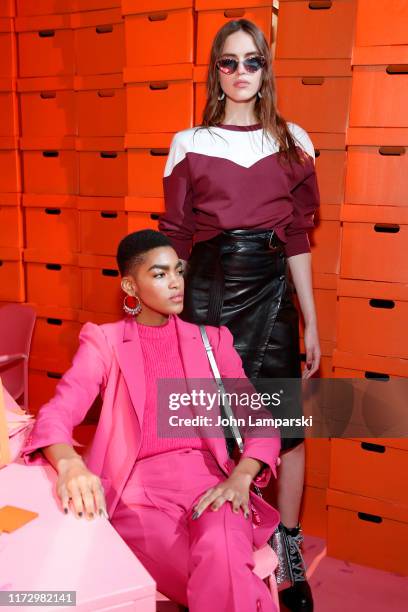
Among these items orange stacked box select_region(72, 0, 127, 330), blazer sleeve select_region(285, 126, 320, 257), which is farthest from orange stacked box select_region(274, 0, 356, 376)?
orange stacked box select_region(72, 0, 127, 330)

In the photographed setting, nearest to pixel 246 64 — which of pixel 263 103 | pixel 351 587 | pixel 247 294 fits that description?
pixel 263 103

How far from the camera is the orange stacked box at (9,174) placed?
255 centimetres

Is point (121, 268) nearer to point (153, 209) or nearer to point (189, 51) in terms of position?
point (153, 209)

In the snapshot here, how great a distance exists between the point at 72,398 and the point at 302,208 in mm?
877

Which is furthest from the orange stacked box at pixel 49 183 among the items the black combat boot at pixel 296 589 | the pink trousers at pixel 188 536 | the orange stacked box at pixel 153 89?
the pink trousers at pixel 188 536

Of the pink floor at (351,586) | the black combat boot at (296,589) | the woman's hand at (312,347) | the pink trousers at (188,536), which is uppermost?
the woman's hand at (312,347)

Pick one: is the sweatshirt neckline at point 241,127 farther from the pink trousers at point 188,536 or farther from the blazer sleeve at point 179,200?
the pink trousers at point 188,536

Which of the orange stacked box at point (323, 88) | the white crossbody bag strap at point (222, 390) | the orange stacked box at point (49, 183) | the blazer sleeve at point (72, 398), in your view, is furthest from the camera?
the orange stacked box at point (49, 183)

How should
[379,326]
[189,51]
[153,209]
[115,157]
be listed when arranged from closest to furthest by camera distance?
[379,326]
[189,51]
[153,209]
[115,157]

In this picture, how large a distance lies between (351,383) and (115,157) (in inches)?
47.1

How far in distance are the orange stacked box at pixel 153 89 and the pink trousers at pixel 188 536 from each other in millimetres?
1129

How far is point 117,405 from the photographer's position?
1.33m

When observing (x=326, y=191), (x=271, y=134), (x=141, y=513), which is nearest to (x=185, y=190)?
(x=271, y=134)

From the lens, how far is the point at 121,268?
4.94 ft
